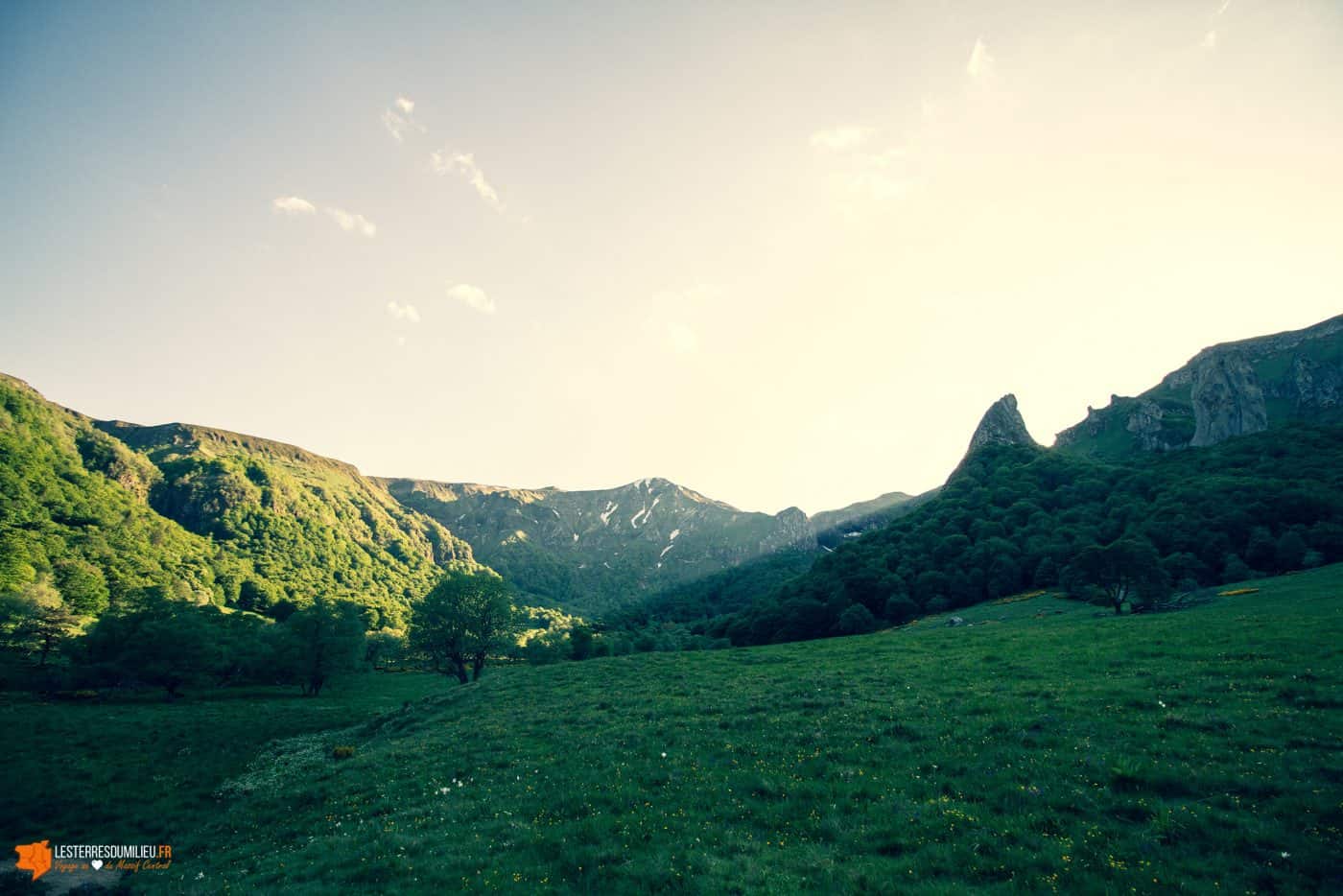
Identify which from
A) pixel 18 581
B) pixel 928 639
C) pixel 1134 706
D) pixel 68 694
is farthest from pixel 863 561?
pixel 18 581

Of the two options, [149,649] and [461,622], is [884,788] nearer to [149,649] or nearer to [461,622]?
[461,622]

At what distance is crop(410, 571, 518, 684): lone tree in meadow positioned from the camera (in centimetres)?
6378

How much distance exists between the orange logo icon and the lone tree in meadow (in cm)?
4531

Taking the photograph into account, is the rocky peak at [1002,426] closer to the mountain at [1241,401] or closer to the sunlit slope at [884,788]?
the mountain at [1241,401]

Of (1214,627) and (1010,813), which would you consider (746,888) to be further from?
(1214,627)

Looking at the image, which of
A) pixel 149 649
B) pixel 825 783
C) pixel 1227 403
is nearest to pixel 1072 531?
pixel 825 783

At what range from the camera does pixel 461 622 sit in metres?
64.2

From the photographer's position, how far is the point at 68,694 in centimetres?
5522

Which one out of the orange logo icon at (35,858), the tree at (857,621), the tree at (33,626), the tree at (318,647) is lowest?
the tree at (857,621)

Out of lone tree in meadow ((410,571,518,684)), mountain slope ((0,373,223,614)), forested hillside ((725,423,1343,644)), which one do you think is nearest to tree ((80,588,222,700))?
mountain slope ((0,373,223,614))

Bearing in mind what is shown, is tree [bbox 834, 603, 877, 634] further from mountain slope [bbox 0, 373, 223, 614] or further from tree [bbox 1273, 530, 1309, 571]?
mountain slope [bbox 0, 373, 223, 614]

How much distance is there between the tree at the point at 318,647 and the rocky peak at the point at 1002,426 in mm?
170939

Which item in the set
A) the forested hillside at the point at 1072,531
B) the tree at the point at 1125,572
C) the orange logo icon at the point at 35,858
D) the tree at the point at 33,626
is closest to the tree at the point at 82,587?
the tree at the point at 33,626

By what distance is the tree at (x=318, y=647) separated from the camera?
2768 inches
